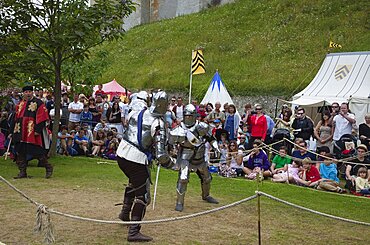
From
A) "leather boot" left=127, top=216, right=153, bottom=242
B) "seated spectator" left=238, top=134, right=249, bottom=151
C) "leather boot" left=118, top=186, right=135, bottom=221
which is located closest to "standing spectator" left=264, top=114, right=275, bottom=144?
"seated spectator" left=238, top=134, right=249, bottom=151

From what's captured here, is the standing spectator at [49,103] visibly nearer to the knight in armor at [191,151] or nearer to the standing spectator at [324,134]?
the standing spectator at [324,134]

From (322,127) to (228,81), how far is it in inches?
569

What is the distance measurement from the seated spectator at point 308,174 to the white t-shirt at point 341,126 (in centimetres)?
151

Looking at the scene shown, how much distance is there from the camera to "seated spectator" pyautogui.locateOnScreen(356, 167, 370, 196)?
11.1 meters

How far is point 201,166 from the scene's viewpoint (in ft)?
29.7

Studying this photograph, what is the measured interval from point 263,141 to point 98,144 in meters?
4.97

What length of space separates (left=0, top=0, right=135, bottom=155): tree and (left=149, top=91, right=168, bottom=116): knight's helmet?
6395mm

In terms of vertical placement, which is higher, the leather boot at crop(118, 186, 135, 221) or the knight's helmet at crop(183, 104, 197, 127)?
the knight's helmet at crop(183, 104, 197, 127)

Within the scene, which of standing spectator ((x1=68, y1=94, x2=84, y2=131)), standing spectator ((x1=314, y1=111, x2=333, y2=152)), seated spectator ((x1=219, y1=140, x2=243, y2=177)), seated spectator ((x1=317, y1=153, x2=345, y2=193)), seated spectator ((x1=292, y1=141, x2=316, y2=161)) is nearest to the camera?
seated spectator ((x1=317, y1=153, x2=345, y2=193))

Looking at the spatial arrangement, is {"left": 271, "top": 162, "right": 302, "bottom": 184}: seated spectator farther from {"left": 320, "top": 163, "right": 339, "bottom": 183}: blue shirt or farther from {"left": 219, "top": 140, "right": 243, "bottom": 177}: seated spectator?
{"left": 219, "top": 140, "right": 243, "bottom": 177}: seated spectator

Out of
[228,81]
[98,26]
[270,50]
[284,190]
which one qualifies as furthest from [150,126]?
[270,50]

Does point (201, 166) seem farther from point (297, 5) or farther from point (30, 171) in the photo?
point (297, 5)

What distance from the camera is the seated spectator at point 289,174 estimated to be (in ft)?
39.4

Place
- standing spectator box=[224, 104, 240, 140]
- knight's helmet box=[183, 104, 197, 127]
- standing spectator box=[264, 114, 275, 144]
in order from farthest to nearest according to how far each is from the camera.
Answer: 1. standing spectator box=[224, 104, 240, 140]
2. standing spectator box=[264, 114, 275, 144]
3. knight's helmet box=[183, 104, 197, 127]
